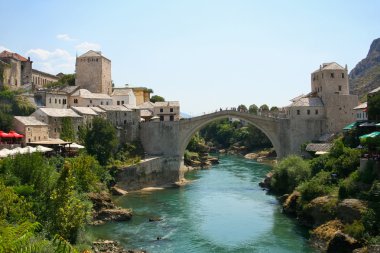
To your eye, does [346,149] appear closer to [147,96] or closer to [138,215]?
[138,215]

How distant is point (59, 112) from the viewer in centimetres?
4997

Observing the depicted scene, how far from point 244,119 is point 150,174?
14359 millimetres

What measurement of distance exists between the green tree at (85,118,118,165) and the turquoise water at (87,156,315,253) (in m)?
5.79

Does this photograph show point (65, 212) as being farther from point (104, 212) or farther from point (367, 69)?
point (367, 69)

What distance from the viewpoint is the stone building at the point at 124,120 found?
2244 inches

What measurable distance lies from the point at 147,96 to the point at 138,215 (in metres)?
48.8

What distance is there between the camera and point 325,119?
51969 mm

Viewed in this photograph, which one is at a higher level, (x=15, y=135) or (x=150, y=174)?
(x=15, y=135)

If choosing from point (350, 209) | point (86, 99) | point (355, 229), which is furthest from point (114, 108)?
point (355, 229)

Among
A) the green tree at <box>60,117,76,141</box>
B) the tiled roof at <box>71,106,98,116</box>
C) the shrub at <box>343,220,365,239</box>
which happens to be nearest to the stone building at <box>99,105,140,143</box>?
the tiled roof at <box>71,106,98,116</box>

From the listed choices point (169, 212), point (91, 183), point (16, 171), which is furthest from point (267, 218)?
point (16, 171)

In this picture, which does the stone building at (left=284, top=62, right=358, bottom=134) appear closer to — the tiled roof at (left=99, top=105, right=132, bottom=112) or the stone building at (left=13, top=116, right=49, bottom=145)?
the tiled roof at (left=99, top=105, right=132, bottom=112)

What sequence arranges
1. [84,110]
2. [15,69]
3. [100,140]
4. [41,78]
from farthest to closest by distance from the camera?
1. [41,78]
2. [15,69]
3. [84,110]
4. [100,140]

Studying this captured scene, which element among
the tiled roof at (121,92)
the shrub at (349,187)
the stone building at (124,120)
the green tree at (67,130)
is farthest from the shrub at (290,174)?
the tiled roof at (121,92)
